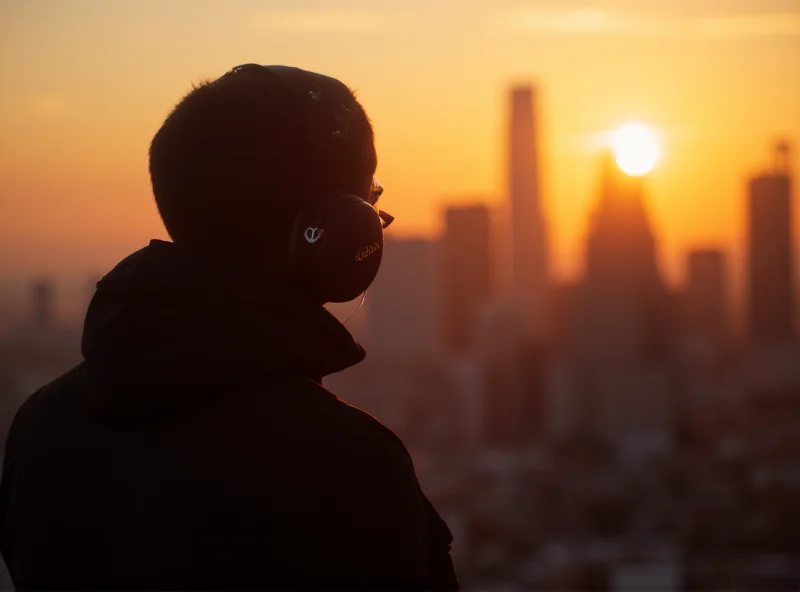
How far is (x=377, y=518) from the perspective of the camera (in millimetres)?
1514

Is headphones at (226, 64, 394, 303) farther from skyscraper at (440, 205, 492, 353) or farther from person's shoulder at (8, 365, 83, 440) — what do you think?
skyscraper at (440, 205, 492, 353)

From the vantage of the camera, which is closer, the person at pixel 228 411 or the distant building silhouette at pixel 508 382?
the person at pixel 228 411

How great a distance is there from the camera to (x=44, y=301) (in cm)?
4409

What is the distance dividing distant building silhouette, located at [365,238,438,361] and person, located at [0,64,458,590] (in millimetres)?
84934

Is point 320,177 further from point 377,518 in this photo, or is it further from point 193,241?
point 377,518

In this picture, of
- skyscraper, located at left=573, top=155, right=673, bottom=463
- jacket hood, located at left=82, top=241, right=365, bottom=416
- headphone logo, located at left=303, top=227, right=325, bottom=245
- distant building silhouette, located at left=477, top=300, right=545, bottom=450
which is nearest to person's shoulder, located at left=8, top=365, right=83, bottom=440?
jacket hood, located at left=82, top=241, right=365, bottom=416

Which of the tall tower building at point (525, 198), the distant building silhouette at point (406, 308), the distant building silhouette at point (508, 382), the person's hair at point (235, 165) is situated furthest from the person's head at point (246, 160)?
the tall tower building at point (525, 198)

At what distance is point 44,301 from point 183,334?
44.3m

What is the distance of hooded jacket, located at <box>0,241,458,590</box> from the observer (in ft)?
4.89

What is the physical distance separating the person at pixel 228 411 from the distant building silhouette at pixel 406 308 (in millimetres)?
84934

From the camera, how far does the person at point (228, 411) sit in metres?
1.49

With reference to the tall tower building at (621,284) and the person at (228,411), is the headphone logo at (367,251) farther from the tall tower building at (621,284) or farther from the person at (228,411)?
the tall tower building at (621,284)


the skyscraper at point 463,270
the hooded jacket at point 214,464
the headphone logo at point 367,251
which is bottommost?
the skyscraper at point 463,270

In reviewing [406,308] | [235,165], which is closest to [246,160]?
[235,165]
